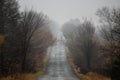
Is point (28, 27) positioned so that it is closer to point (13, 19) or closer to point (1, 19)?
point (13, 19)

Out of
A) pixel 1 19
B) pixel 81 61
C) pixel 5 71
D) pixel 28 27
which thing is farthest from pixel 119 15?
pixel 81 61

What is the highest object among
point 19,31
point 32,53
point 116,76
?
point 19,31

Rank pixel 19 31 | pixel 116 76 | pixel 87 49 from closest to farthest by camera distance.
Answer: pixel 116 76, pixel 19 31, pixel 87 49

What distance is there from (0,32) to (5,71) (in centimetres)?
935

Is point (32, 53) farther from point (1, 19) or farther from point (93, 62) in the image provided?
point (93, 62)

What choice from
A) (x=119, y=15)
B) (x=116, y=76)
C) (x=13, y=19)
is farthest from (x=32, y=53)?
(x=116, y=76)

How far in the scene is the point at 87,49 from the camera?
185 ft

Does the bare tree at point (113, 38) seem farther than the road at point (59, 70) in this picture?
No

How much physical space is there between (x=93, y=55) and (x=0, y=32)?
103ft

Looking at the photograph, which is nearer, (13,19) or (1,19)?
(1,19)

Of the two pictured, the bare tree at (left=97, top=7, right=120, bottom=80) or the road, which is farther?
the road

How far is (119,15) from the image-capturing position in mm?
37531

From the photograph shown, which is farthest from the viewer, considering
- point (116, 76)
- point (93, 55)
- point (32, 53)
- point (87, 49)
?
point (93, 55)

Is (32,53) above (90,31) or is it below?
below
